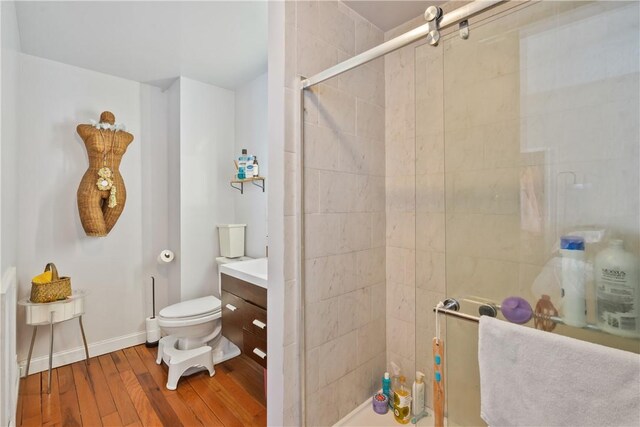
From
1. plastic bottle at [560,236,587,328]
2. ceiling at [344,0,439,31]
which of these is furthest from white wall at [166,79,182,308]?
plastic bottle at [560,236,587,328]

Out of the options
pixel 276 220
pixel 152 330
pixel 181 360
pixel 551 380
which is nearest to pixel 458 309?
pixel 551 380

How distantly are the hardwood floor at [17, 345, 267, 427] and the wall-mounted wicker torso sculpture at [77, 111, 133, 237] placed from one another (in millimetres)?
1091

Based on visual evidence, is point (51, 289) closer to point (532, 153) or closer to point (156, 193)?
point (156, 193)

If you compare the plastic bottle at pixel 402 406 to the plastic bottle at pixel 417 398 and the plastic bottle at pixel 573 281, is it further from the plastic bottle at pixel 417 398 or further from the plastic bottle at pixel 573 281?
the plastic bottle at pixel 573 281

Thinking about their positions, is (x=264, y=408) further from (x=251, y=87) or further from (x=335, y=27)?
(x=251, y=87)

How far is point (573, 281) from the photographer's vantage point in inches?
34.3

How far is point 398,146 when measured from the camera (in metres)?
1.71

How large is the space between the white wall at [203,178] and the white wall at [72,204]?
0.46m

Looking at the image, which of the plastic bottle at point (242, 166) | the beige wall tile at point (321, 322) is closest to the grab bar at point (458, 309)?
the beige wall tile at point (321, 322)

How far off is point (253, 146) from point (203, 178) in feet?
1.86

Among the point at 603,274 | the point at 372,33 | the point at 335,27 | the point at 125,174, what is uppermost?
the point at 372,33

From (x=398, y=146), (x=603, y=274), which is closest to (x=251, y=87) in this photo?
(x=398, y=146)

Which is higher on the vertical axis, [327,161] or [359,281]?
[327,161]

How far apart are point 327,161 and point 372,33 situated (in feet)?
2.85
